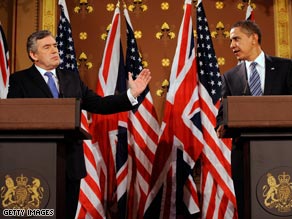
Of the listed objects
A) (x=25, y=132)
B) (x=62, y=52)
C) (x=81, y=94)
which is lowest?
(x=25, y=132)

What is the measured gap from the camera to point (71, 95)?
3.71 meters

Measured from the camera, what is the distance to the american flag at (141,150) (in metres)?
5.70

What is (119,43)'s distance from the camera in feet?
19.4

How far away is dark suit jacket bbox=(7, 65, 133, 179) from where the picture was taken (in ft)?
11.5

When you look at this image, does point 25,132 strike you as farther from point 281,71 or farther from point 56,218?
point 281,71

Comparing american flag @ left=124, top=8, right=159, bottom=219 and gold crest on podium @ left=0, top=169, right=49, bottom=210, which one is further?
american flag @ left=124, top=8, right=159, bottom=219

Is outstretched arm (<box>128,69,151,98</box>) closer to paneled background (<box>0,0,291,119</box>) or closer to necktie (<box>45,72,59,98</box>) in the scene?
necktie (<box>45,72,59,98</box>)

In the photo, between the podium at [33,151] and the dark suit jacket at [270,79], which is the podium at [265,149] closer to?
the dark suit jacket at [270,79]

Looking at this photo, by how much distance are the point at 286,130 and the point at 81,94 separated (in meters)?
1.48

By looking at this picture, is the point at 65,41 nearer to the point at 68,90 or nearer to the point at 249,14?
the point at 249,14

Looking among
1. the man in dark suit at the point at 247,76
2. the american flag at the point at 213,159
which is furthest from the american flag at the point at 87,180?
the man in dark suit at the point at 247,76

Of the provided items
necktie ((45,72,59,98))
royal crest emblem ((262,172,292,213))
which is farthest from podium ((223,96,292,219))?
necktie ((45,72,59,98))

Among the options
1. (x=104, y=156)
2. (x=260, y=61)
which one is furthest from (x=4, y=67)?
(x=260, y=61)

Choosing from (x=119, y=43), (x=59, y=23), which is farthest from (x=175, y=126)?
(x=59, y=23)
